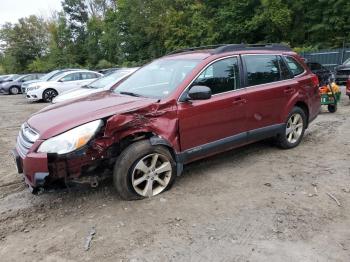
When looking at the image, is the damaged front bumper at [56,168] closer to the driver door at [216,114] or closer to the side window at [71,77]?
the driver door at [216,114]

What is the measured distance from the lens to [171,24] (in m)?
40.7

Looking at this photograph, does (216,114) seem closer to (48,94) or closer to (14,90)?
(48,94)

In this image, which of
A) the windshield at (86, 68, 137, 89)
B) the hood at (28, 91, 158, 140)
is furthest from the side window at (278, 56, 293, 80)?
the windshield at (86, 68, 137, 89)

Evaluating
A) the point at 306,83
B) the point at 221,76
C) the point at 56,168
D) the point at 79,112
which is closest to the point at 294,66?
the point at 306,83

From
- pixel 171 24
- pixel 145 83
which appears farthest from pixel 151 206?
pixel 171 24

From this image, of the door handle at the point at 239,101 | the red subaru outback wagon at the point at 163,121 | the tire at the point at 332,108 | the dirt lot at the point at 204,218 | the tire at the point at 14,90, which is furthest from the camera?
the tire at the point at 14,90

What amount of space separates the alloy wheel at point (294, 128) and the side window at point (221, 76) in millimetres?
1512

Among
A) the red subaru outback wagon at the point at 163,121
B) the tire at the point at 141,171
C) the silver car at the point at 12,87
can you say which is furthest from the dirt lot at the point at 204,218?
the silver car at the point at 12,87

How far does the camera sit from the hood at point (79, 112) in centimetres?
386

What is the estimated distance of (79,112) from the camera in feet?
13.6

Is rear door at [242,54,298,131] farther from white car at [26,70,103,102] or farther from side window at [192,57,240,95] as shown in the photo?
white car at [26,70,103,102]

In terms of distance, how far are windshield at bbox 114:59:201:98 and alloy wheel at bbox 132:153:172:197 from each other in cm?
82

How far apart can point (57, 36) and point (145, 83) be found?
5815 centimetres

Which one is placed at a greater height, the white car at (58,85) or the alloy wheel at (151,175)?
the white car at (58,85)
